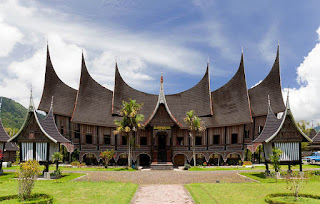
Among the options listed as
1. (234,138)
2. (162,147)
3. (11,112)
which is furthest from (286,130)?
(11,112)

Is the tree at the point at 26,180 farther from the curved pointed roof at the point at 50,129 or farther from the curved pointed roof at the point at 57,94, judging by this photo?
the curved pointed roof at the point at 57,94

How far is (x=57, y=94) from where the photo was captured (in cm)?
3744

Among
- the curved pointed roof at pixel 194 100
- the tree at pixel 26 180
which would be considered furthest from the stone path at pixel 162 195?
the curved pointed roof at pixel 194 100

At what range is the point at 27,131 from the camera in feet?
72.5

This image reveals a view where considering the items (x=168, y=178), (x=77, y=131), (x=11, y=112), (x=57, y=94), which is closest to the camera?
(x=168, y=178)

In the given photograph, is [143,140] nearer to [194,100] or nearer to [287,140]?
[194,100]

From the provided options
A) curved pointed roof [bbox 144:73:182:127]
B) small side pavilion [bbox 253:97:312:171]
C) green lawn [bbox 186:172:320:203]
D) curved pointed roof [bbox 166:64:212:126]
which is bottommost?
green lawn [bbox 186:172:320:203]

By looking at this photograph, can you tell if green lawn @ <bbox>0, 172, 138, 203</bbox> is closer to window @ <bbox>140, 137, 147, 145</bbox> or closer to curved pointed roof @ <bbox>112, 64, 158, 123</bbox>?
window @ <bbox>140, 137, 147, 145</bbox>

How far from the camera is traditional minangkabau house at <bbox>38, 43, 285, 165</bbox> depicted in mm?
34844

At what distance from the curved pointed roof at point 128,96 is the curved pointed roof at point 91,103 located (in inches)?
50.6

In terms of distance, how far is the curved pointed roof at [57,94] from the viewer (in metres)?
36.1

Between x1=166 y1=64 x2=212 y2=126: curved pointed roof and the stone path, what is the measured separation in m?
22.7

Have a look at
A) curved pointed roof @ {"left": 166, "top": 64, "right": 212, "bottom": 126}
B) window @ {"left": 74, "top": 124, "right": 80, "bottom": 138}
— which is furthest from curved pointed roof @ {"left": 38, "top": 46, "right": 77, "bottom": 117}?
curved pointed roof @ {"left": 166, "top": 64, "right": 212, "bottom": 126}

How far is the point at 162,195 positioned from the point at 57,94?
2825cm
